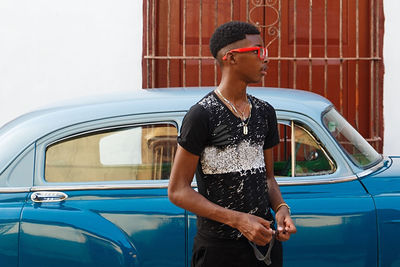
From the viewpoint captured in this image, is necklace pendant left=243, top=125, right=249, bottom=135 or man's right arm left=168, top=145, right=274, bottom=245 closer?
man's right arm left=168, top=145, right=274, bottom=245

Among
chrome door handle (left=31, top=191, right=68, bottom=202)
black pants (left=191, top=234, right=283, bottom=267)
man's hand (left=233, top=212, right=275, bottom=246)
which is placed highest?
man's hand (left=233, top=212, right=275, bottom=246)

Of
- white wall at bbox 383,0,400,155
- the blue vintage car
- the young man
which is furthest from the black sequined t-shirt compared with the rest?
white wall at bbox 383,0,400,155

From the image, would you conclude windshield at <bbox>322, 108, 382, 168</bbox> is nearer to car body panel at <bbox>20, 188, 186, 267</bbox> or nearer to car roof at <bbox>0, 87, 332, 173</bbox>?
car roof at <bbox>0, 87, 332, 173</bbox>

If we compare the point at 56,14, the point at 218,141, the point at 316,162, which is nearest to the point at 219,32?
the point at 218,141

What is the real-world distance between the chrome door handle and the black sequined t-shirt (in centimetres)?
118

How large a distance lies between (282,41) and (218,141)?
197 inches

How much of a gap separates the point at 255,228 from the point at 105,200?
1290 millimetres

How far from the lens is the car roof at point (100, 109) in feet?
11.1

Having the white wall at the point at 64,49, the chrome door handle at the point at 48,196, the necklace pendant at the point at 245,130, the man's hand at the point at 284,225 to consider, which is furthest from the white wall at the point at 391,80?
the necklace pendant at the point at 245,130

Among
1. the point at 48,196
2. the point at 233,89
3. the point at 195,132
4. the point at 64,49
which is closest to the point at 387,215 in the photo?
the point at 233,89

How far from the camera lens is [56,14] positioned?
6812 millimetres

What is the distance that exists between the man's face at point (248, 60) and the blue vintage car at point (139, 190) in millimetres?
1029

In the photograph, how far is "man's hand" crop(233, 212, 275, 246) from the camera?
7.21 ft

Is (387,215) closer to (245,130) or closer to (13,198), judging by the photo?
(245,130)
